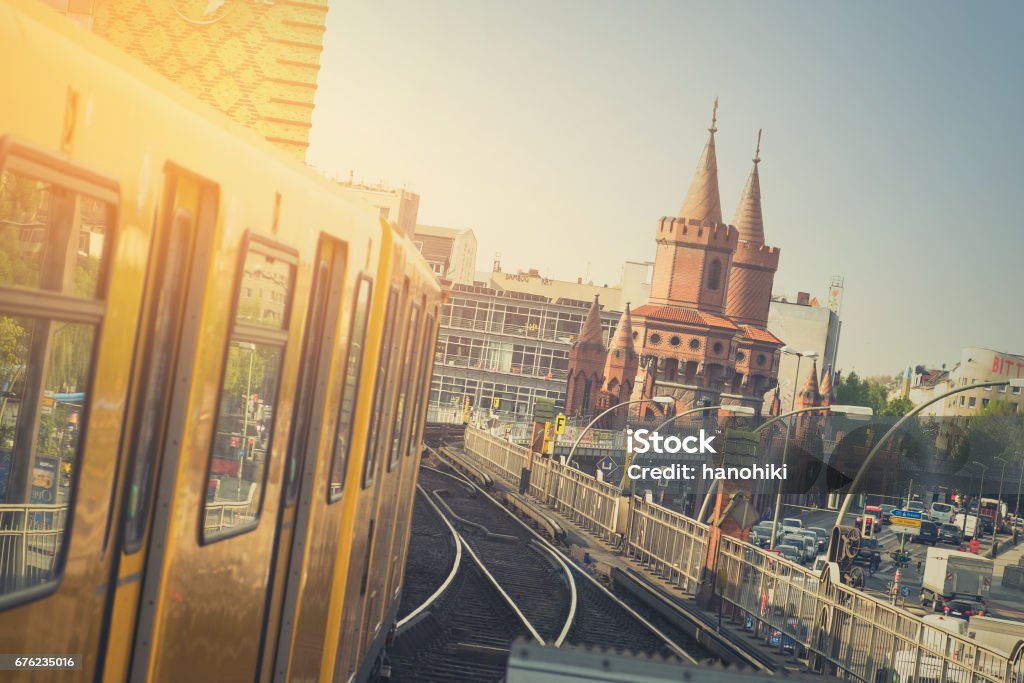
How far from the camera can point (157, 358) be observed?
323 cm

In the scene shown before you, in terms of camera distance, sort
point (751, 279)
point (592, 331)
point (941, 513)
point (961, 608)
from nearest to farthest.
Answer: point (961, 608), point (592, 331), point (941, 513), point (751, 279)

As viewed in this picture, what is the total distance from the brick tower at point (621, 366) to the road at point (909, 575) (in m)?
14.4

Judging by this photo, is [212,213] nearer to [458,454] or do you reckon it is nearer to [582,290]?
[458,454]

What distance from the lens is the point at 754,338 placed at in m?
95.9

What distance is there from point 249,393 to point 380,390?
2461mm

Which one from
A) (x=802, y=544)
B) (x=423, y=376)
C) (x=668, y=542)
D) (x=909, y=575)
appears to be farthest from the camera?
(x=909, y=575)

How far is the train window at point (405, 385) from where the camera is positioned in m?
7.76

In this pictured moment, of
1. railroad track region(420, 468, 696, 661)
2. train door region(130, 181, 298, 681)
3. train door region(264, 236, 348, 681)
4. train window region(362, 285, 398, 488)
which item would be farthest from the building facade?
train door region(130, 181, 298, 681)

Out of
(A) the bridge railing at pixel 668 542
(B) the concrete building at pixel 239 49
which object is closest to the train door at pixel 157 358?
(B) the concrete building at pixel 239 49

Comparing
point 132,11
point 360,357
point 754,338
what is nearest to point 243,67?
point 132,11

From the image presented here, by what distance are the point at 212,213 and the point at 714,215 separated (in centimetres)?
9082

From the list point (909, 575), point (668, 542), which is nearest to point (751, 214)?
point (909, 575)

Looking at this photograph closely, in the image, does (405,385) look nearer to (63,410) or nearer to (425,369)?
(425,369)

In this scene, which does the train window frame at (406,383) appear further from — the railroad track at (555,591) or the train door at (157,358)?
the railroad track at (555,591)
